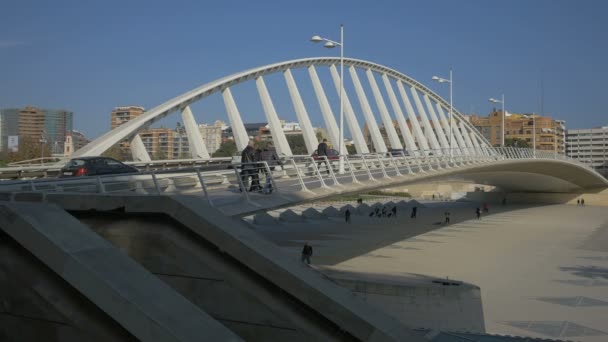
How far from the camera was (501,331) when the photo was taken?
617 inches

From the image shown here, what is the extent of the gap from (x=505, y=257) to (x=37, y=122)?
118 meters

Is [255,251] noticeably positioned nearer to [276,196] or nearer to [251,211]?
[251,211]

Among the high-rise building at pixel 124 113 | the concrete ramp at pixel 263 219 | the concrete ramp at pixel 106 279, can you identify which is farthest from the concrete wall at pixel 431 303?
the high-rise building at pixel 124 113

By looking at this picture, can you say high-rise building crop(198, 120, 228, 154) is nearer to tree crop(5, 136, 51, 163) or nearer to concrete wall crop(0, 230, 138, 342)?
tree crop(5, 136, 51, 163)

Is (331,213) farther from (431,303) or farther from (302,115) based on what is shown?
(431,303)

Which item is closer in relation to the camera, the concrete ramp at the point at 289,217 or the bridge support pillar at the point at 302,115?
the bridge support pillar at the point at 302,115

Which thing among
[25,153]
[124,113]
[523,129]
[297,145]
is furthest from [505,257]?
[523,129]

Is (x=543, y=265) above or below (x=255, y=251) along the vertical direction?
below

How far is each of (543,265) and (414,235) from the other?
1276 centimetres

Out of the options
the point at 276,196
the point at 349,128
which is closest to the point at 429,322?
the point at 276,196

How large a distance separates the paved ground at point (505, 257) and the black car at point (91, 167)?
11045 millimetres

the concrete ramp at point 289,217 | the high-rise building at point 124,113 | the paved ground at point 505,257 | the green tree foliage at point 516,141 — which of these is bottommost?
the paved ground at point 505,257

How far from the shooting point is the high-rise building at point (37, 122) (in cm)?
11775

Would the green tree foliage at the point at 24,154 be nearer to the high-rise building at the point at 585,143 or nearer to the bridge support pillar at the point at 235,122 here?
the bridge support pillar at the point at 235,122
